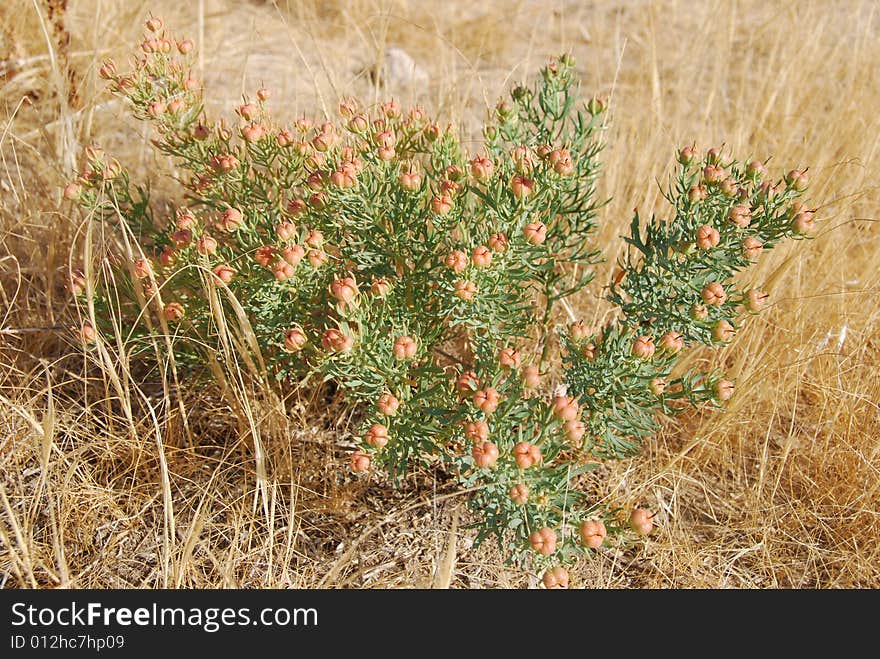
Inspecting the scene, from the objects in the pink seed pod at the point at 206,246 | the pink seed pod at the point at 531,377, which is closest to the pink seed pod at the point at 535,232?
the pink seed pod at the point at 531,377

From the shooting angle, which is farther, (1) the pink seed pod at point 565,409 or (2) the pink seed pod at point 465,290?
(2) the pink seed pod at point 465,290

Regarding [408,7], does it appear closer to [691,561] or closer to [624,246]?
[624,246]

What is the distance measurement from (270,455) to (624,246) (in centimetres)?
185

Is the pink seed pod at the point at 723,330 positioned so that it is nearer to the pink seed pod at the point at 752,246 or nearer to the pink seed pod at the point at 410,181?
the pink seed pod at the point at 752,246

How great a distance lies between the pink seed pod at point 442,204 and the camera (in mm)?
2170

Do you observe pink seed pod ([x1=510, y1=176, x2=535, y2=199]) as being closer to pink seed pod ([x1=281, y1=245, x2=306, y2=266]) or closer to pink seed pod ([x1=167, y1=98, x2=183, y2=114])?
pink seed pod ([x1=281, y1=245, x2=306, y2=266])

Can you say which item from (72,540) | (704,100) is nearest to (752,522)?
(72,540)

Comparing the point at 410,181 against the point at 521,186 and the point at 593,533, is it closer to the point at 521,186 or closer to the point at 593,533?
the point at 521,186

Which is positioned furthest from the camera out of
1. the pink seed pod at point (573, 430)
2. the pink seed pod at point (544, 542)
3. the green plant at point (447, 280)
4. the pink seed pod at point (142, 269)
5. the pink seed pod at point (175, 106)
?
the pink seed pod at point (175, 106)

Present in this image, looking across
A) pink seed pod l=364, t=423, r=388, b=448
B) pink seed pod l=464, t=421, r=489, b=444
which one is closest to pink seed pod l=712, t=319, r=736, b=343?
pink seed pod l=464, t=421, r=489, b=444

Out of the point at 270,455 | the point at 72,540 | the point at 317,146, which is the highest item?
the point at 317,146

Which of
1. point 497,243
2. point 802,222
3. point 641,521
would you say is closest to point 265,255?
point 497,243

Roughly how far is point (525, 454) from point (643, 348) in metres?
0.47

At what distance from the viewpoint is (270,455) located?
2.58m
